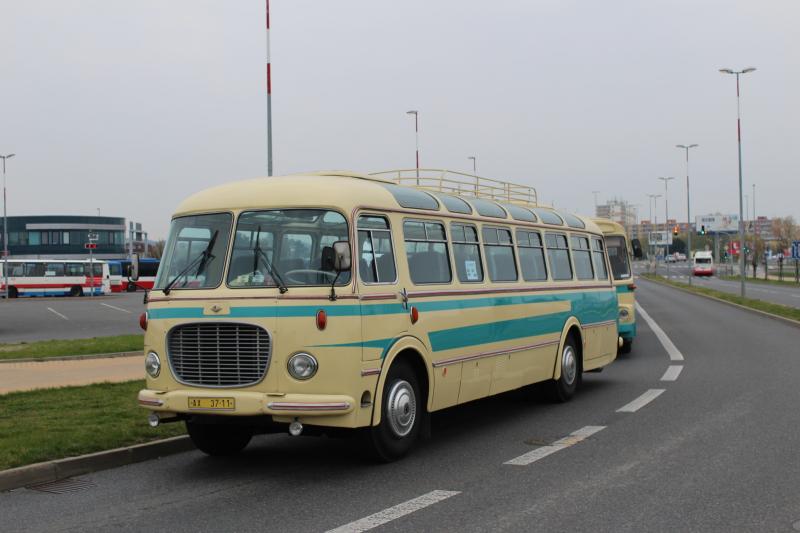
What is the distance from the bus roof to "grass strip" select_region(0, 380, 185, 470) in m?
2.24

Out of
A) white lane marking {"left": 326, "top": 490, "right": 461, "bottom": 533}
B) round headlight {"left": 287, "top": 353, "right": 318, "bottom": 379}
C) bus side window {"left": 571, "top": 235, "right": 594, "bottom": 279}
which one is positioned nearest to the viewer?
white lane marking {"left": 326, "top": 490, "right": 461, "bottom": 533}

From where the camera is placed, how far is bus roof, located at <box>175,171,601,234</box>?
8.09 m

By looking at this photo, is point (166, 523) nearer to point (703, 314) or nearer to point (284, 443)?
point (284, 443)

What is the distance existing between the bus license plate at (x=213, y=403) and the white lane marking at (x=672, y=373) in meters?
8.45

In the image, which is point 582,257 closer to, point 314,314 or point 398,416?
point 398,416

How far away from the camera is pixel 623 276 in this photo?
19703 millimetres

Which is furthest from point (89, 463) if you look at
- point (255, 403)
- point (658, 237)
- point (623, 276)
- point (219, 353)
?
point (658, 237)

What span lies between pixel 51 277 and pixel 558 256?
2236 inches

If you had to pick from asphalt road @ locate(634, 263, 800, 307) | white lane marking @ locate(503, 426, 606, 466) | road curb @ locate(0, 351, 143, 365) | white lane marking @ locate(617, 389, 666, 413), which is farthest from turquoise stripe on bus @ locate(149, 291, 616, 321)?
asphalt road @ locate(634, 263, 800, 307)

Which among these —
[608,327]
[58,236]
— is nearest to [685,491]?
[608,327]

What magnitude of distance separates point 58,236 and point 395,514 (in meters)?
119

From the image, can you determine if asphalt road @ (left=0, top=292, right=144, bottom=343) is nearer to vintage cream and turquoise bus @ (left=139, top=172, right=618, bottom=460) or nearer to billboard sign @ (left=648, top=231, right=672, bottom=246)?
vintage cream and turquoise bus @ (left=139, top=172, right=618, bottom=460)

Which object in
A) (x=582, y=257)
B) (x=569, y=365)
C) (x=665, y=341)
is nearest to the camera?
(x=569, y=365)

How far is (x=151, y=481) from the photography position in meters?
7.70
